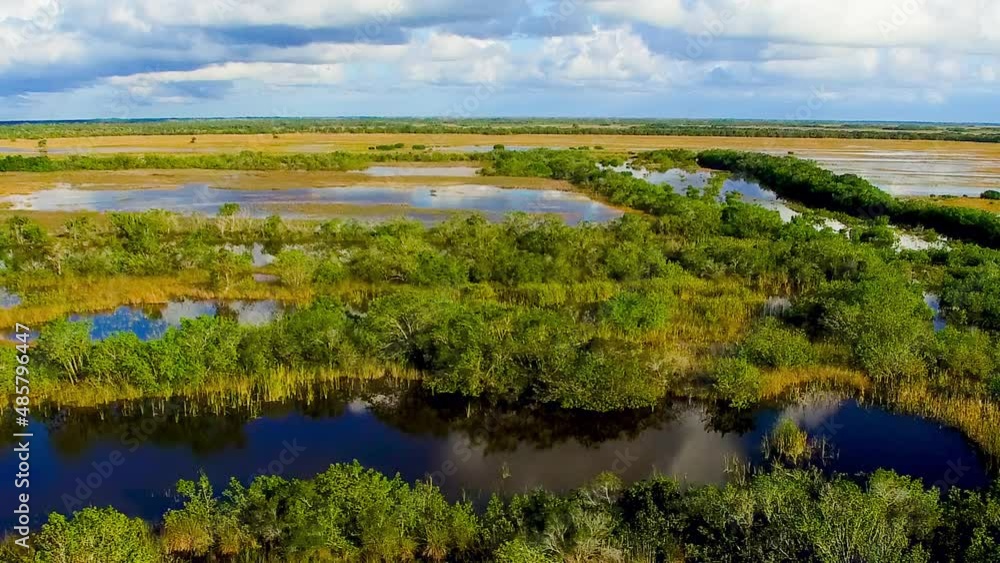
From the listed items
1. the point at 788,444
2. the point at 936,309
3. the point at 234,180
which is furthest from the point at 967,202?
the point at 234,180

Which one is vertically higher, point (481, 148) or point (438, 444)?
point (481, 148)

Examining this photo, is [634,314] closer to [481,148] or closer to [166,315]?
[166,315]

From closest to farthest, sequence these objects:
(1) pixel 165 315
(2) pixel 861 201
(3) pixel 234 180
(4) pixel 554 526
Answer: (4) pixel 554 526 < (1) pixel 165 315 < (2) pixel 861 201 < (3) pixel 234 180

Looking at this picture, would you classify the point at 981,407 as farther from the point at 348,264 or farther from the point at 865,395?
the point at 348,264

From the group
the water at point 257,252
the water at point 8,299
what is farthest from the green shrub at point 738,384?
the water at point 8,299

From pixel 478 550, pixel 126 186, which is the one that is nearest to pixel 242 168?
pixel 126 186
